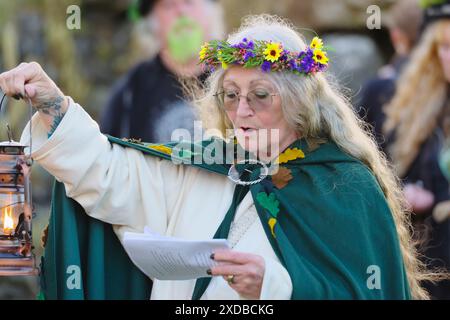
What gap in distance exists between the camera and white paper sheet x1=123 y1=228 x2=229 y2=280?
13.2 feet

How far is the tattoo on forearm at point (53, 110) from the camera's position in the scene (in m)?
4.35

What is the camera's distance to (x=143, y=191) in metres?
4.60

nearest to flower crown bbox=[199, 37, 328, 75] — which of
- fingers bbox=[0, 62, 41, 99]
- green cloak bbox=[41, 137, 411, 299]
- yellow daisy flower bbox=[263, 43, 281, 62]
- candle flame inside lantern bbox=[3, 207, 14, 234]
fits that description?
yellow daisy flower bbox=[263, 43, 281, 62]

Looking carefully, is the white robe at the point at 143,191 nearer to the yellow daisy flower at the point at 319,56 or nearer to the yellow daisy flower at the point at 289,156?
the yellow daisy flower at the point at 289,156

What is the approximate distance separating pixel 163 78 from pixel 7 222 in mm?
4400

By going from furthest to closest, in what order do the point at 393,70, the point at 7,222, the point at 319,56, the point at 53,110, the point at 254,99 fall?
the point at 393,70, the point at 319,56, the point at 254,99, the point at 53,110, the point at 7,222

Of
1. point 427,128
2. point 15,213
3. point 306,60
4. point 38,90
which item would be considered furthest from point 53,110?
point 427,128

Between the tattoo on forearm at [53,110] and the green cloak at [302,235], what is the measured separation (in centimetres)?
29

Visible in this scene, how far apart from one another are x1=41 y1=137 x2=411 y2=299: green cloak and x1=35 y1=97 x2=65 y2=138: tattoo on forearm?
0.29m

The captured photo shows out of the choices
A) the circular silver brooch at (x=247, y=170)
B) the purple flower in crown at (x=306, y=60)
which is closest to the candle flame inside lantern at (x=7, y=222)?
the circular silver brooch at (x=247, y=170)

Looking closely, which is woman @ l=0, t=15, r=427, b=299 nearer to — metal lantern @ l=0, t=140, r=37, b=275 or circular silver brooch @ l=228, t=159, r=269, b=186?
circular silver brooch @ l=228, t=159, r=269, b=186

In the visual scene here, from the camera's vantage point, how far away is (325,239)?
4410 mm

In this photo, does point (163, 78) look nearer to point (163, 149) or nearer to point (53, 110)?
point (163, 149)
